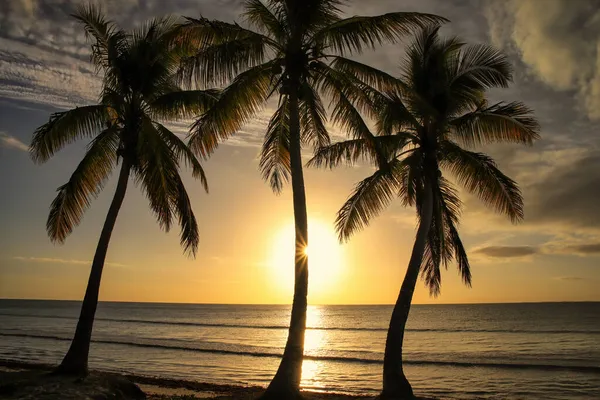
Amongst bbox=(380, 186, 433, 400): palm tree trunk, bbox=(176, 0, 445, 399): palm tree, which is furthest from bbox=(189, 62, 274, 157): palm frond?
bbox=(380, 186, 433, 400): palm tree trunk

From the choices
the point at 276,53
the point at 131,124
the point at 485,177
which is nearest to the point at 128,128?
the point at 131,124

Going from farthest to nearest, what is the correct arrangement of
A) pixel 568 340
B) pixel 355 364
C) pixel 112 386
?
1. pixel 568 340
2. pixel 355 364
3. pixel 112 386

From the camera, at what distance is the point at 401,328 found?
525 inches

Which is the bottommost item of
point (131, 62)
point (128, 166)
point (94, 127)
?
point (128, 166)

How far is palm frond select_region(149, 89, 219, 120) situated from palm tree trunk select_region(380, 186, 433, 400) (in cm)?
677

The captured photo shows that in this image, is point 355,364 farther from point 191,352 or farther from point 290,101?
point 290,101

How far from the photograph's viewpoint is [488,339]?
53.9m

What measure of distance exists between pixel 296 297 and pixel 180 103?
21.8 feet

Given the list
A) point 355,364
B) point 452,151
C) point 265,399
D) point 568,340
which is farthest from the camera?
point 568,340

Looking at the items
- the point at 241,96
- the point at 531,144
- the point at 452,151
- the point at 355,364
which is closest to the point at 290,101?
the point at 241,96

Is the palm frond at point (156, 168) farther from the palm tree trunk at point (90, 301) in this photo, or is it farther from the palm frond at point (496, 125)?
the palm frond at point (496, 125)

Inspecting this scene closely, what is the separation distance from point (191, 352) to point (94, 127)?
80.0 ft

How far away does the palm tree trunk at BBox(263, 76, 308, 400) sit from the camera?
11.5 metres

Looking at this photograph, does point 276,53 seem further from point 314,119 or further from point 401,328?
point 401,328
